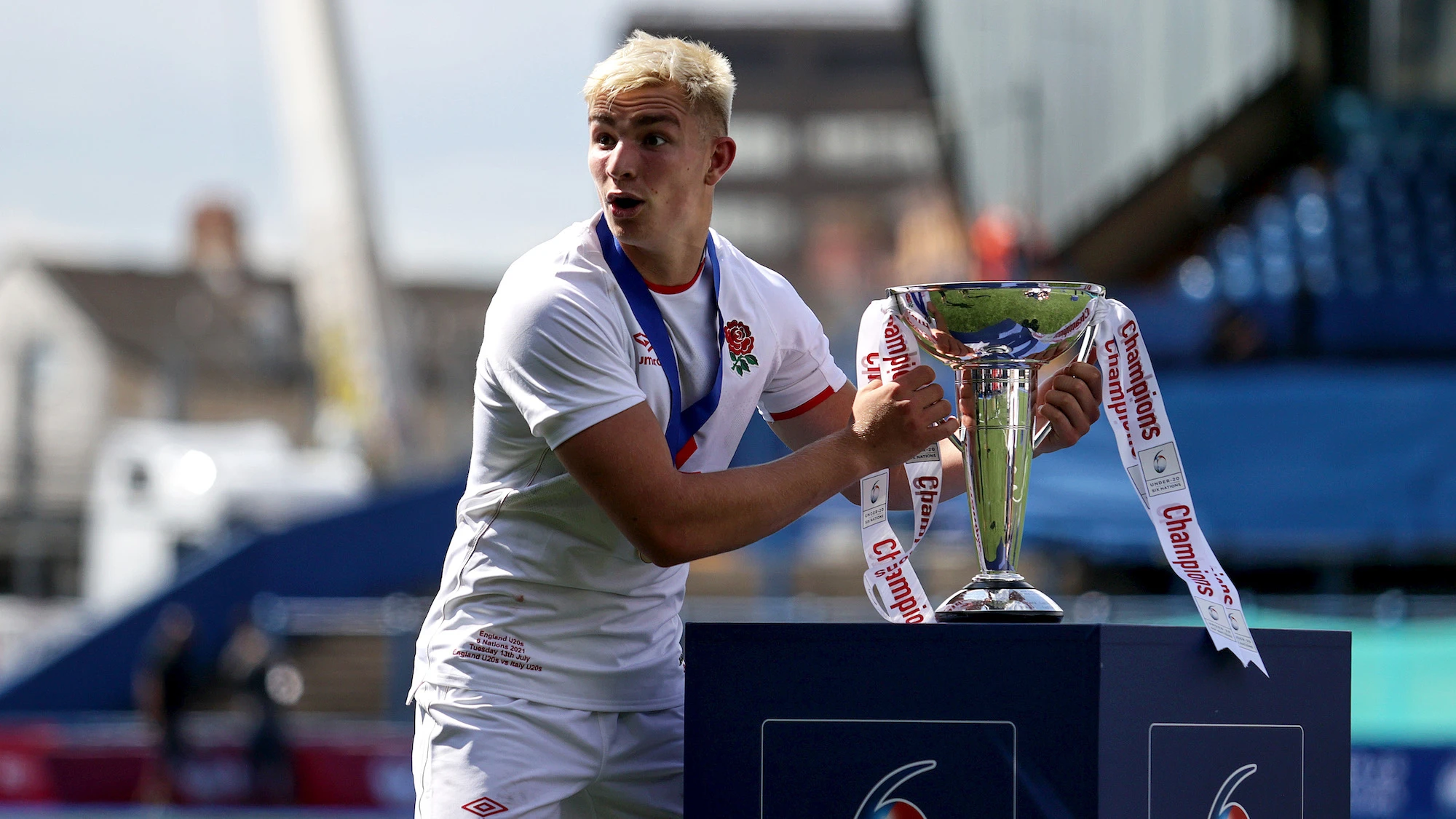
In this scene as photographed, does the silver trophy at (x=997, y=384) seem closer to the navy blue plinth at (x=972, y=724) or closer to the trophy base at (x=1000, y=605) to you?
the trophy base at (x=1000, y=605)

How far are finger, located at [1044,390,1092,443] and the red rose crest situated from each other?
0.47 meters

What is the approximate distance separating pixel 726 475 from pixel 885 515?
1.49 feet

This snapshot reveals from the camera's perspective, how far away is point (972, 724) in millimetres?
2295

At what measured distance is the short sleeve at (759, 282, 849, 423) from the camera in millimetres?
2852

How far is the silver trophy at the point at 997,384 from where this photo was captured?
2426 millimetres

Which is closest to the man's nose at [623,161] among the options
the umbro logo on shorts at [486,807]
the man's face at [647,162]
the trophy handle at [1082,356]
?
the man's face at [647,162]

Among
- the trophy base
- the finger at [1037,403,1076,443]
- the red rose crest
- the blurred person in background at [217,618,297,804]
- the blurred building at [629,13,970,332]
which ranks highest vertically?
the blurred building at [629,13,970,332]

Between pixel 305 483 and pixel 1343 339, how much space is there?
34.7ft

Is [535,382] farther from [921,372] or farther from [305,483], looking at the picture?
[305,483]

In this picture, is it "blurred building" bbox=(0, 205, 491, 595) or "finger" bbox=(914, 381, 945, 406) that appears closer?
"finger" bbox=(914, 381, 945, 406)

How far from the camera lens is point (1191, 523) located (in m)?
2.53

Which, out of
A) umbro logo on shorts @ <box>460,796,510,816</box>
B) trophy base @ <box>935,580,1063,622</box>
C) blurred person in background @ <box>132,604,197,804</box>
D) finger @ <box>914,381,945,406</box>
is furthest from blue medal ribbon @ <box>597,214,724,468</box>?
blurred person in background @ <box>132,604,197,804</box>

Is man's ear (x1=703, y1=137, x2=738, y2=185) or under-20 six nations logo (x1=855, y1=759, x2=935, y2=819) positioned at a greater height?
man's ear (x1=703, y1=137, x2=738, y2=185)

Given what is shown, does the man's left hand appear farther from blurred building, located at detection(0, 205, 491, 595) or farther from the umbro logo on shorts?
blurred building, located at detection(0, 205, 491, 595)
